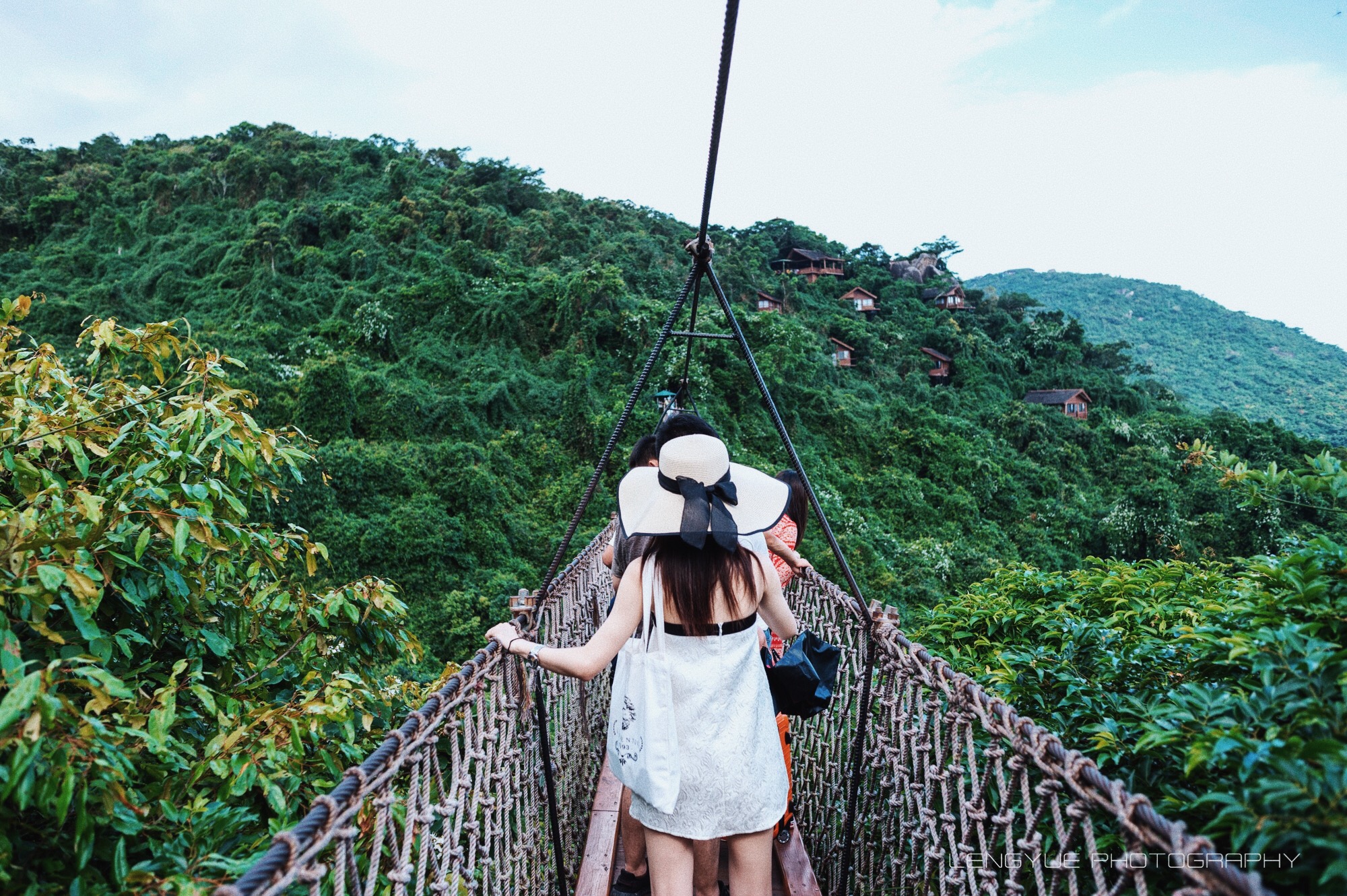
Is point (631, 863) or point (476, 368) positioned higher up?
point (476, 368)

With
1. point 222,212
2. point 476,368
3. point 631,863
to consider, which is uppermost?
point 222,212

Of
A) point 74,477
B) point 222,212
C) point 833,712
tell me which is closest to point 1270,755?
point 833,712

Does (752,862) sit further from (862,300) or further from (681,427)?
(862,300)

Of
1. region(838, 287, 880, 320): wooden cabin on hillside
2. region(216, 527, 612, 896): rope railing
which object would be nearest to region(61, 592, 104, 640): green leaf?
region(216, 527, 612, 896): rope railing

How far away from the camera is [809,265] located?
1128 inches

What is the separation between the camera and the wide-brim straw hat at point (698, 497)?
3.94ft

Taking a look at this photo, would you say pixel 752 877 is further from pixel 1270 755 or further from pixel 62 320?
pixel 62 320

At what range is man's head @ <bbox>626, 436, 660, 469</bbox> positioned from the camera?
6.80 feet

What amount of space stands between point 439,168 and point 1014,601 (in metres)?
22.5

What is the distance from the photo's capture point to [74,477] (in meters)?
1.72

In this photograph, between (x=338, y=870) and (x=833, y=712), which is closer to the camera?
(x=338, y=870)

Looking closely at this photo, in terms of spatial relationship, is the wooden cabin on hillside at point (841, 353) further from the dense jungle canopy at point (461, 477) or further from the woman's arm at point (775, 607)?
the woman's arm at point (775, 607)

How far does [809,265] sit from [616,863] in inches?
1127

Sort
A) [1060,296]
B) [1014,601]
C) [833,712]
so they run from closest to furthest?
[833,712] → [1014,601] → [1060,296]
